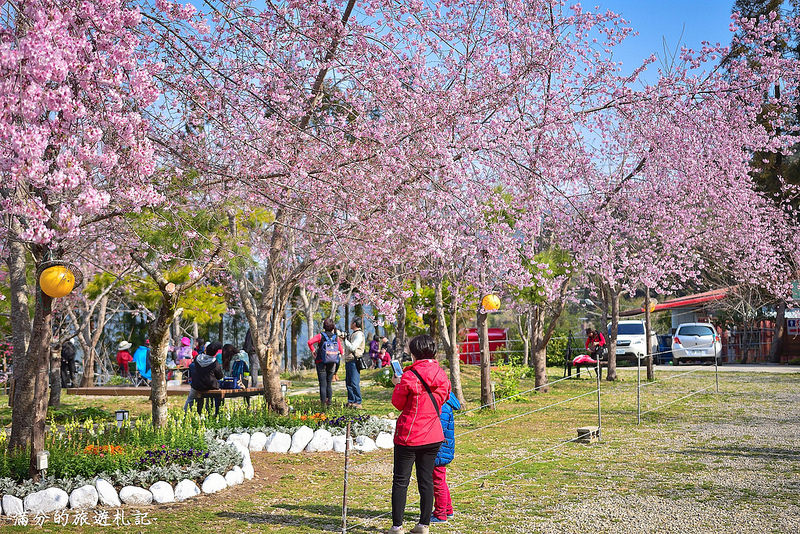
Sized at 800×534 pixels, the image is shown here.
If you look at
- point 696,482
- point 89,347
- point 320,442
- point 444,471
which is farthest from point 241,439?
point 89,347

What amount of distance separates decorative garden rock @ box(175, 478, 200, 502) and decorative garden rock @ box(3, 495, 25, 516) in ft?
4.43

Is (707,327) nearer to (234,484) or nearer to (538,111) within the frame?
(538,111)

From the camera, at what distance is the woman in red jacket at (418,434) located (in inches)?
224

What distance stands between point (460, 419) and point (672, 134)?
6710 mm

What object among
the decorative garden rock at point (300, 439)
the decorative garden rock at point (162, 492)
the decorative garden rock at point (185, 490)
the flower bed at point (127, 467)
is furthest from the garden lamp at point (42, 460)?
the decorative garden rock at point (300, 439)

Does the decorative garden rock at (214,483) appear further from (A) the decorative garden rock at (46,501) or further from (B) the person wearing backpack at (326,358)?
(B) the person wearing backpack at (326,358)

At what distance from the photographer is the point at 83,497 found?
6.61 meters

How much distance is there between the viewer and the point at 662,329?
1690 inches

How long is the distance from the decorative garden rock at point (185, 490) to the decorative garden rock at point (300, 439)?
2.64 m

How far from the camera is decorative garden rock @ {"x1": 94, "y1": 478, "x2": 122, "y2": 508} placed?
669cm

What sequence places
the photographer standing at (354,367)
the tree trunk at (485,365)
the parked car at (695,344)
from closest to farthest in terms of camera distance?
the photographer standing at (354,367)
the tree trunk at (485,365)
the parked car at (695,344)

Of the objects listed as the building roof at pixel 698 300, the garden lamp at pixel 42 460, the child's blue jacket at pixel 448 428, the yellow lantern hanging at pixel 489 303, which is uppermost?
the building roof at pixel 698 300

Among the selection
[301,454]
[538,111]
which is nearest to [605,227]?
[538,111]

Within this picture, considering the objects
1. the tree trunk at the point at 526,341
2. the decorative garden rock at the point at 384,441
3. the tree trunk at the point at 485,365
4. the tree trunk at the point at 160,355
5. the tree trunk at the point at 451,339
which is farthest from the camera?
the tree trunk at the point at 526,341
